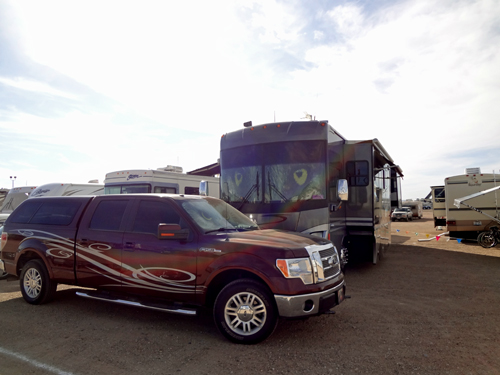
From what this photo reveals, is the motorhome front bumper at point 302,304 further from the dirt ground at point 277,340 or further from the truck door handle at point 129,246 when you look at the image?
the truck door handle at point 129,246

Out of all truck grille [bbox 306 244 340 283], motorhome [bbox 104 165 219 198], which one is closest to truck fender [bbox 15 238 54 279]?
truck grille [bbox 306 244 340 283]

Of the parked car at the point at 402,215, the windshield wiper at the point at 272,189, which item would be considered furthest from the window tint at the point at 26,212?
the parked car at the point at 402,215

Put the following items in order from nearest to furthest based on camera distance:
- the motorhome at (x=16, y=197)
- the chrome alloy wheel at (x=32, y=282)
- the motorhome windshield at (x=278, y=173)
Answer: the chrome alloy wheel at (x=32, y=282) < the motorhome windshield at (x=278, y=173) < the motorhome at (x=16, y=197)

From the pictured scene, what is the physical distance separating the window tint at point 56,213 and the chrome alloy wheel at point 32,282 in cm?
87

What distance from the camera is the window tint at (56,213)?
630 centimetres

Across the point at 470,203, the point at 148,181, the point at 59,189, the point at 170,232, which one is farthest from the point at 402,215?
the point at 170,232

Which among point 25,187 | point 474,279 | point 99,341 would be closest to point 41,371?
point 99,341

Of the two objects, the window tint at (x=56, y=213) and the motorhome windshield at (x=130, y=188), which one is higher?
the motorhome windshield at (x=130, y=188)

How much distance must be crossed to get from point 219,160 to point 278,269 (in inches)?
189

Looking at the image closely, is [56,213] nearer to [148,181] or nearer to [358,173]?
[358,173]

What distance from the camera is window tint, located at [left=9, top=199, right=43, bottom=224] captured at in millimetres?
6754

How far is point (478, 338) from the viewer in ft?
15.9

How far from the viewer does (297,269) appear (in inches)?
177

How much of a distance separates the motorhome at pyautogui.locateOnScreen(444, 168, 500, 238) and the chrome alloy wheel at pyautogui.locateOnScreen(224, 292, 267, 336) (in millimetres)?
14524
